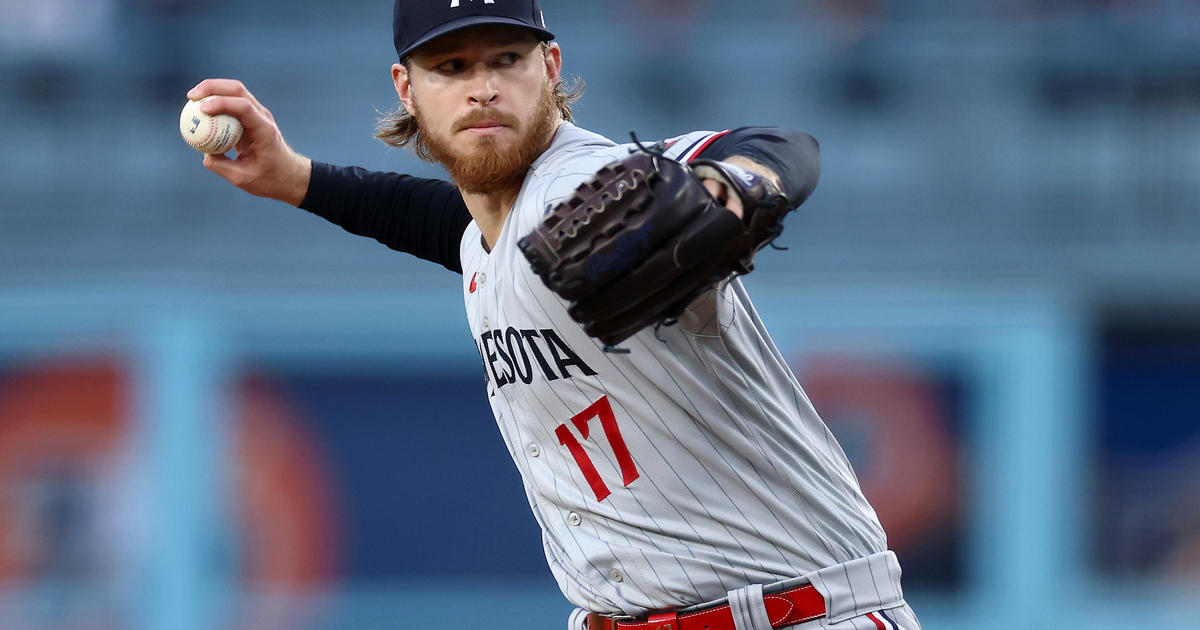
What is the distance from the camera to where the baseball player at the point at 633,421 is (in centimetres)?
255

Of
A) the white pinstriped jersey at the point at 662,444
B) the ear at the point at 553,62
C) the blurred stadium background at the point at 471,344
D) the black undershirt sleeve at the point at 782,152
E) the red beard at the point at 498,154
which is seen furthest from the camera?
the blurred stadium background at the point at 471,344

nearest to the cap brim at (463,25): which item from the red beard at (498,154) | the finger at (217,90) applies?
→ the red beard at (498,154)

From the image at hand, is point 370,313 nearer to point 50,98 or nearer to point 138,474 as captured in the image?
point 138,474

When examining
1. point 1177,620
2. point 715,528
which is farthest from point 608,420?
point 1177,620

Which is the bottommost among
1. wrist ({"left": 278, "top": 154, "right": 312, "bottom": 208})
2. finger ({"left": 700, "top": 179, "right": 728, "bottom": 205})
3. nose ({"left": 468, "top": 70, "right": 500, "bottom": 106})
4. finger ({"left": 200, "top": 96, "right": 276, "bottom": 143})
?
finger ({"left": 700, "top": 179, "right": 728, "bottom": 205})

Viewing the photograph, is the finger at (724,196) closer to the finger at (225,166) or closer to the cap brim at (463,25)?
the cap brim at (463,25)

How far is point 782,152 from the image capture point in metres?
2.32

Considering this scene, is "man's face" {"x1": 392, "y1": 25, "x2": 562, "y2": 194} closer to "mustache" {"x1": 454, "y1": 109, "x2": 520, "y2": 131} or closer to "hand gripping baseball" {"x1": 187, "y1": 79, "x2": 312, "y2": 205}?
"mustache" {"x1": 454, "y1": 109, "x2": 520, "y2": 131}

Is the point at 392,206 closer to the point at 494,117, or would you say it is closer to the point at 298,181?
the point at 298,181

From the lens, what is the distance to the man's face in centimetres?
266

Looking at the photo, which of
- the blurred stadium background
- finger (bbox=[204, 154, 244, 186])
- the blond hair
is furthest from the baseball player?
the blurred stadium background

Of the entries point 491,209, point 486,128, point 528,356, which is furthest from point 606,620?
point 486,128

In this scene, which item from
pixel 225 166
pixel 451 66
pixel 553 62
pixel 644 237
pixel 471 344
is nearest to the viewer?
pixel 644 237

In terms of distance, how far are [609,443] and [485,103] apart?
616mm
